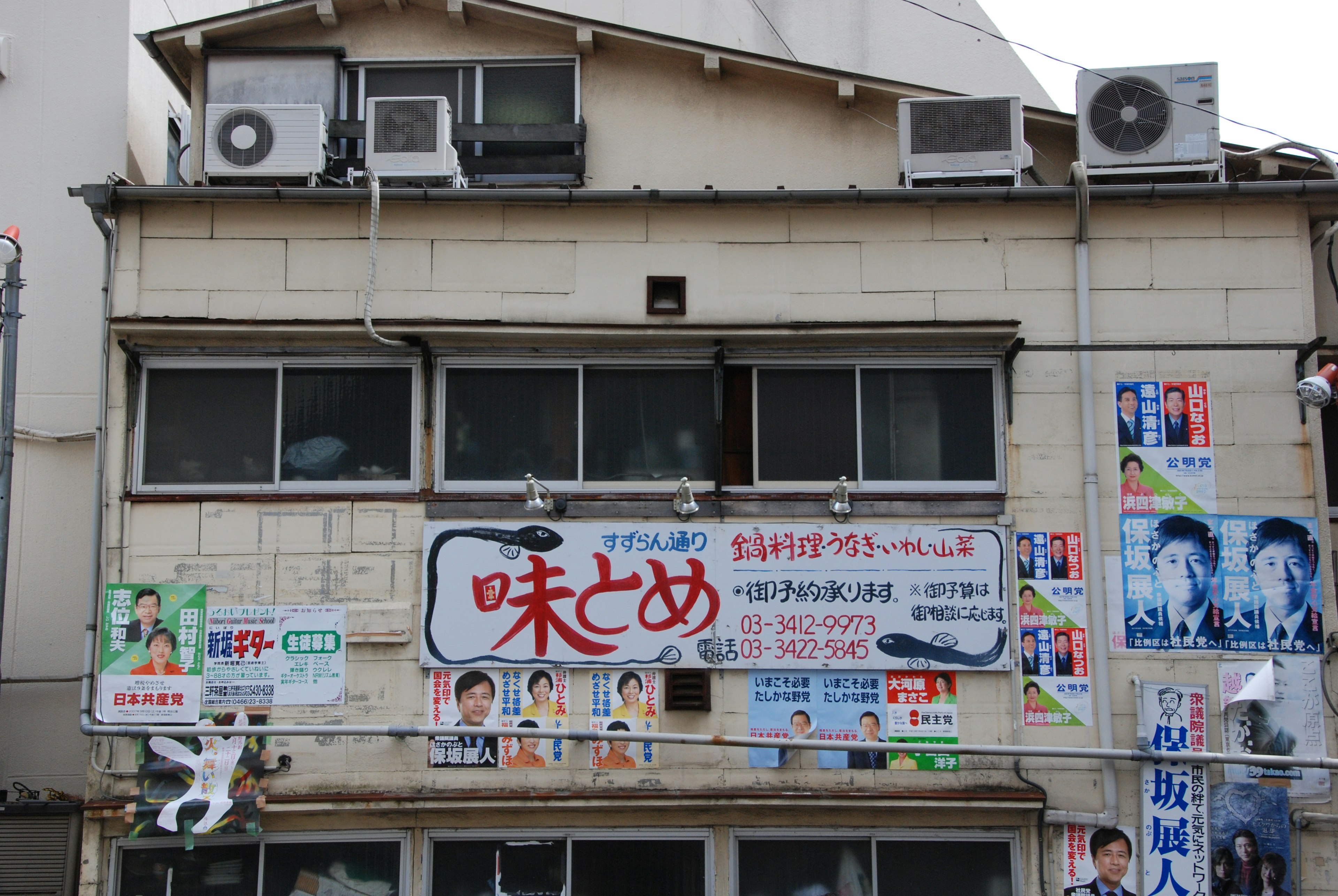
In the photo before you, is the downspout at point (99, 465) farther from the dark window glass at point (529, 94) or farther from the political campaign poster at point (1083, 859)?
the political campaign poster at point (1083, 859)

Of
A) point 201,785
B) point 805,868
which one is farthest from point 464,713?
point 805,868

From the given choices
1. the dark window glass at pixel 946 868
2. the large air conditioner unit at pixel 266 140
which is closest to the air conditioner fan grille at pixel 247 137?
the large air conditioner unit at pixel 266 140

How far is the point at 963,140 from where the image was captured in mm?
9797

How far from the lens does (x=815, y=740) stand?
876cm

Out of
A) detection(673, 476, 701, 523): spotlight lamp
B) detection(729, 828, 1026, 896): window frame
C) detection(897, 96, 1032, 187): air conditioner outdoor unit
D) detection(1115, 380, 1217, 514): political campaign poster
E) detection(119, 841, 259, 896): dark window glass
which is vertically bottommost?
detection(119, 841, 259, 896): dark window glass

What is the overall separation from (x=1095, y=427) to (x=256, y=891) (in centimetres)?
843

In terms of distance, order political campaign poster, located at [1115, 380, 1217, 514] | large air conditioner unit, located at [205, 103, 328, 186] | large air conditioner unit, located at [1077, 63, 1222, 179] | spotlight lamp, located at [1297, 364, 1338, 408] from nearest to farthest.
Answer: spotlight lamp, located at [1297, 364, 1338, 408] < political campaign poster, located at [1115, 380, 1217, 514] < large air conditioner unit, located at [1077, 63, 1222, 179] < large air conditioner unit, located at [205, 103, 328, 186]

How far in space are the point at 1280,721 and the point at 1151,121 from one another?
552cm

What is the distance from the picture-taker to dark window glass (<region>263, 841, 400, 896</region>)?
906 cm

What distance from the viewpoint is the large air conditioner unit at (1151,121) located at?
9688 millimetres

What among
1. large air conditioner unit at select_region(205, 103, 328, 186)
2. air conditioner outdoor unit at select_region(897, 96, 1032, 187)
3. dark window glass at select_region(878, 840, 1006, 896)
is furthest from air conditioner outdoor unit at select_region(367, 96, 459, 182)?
dark window glass at select_region(878, 840, 1006, 896)

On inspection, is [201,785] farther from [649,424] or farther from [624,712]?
[649,424]

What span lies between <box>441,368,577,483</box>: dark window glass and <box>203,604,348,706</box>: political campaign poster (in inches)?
70.3

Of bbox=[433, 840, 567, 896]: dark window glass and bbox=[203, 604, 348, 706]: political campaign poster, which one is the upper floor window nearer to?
bbox=[203, 604, 348, 706]: political campaign poster
